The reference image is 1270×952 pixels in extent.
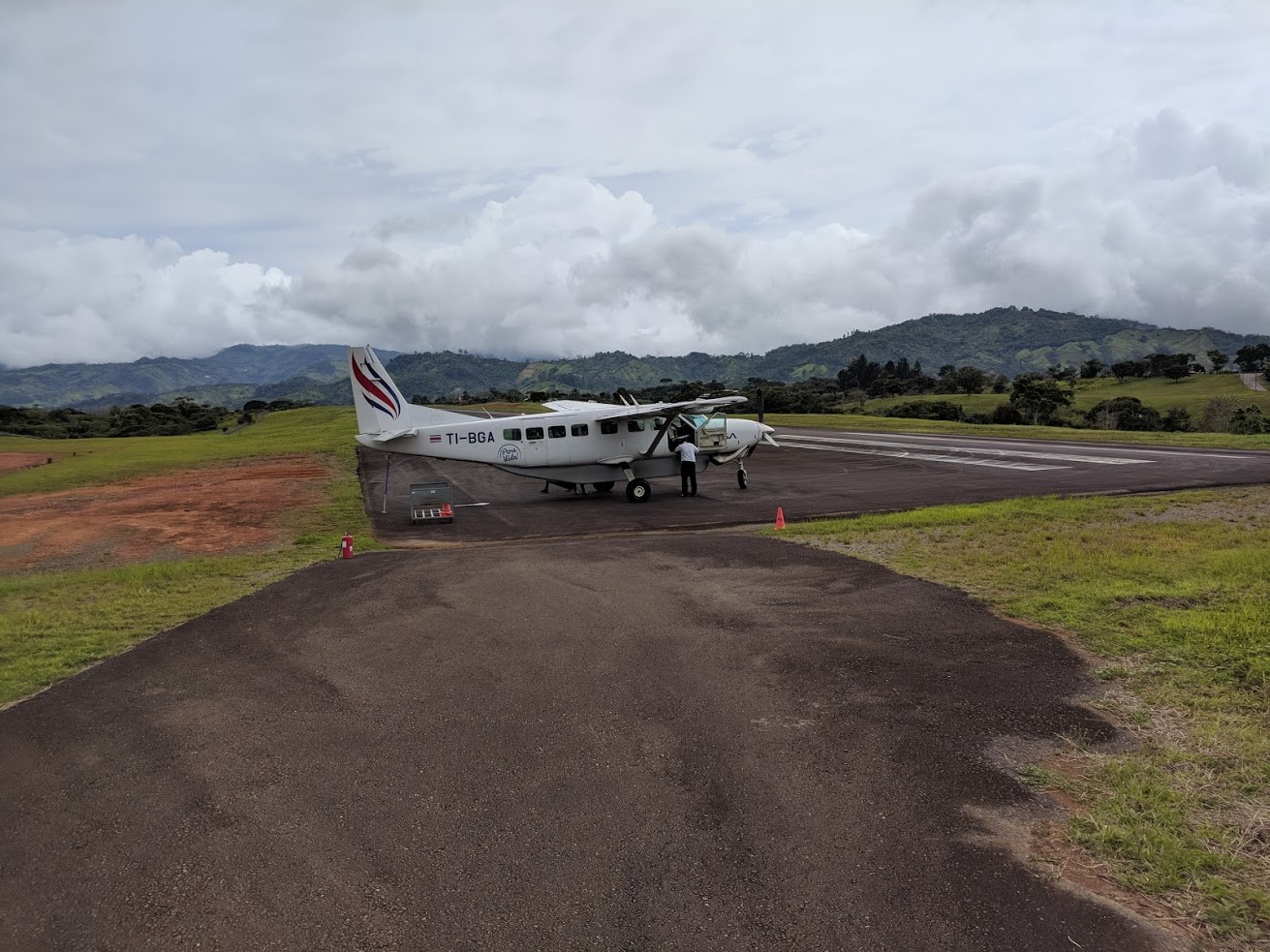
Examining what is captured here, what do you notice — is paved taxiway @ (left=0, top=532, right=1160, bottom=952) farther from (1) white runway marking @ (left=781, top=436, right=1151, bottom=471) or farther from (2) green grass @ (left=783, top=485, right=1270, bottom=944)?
(1) white runway marking @ (left=781, top=436, right=1151, bottom=471)

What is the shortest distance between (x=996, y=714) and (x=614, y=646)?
163 inches

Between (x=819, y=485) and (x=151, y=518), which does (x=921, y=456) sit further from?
(x=151, y=518)

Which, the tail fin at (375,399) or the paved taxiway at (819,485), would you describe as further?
the tail fin at (375,399)

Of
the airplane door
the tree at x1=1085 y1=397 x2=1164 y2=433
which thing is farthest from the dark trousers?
the tree at x1=1085 y1=397 x2=1164 y2=433

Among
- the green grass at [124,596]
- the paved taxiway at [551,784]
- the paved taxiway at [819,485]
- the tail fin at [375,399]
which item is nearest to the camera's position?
the paved taxiway at [551,784]

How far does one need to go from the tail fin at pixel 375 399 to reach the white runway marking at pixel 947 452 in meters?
21.3

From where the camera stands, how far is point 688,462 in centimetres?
2275

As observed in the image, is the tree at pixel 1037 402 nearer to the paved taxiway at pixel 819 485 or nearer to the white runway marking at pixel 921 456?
the paved taxiway at pixel 819 485

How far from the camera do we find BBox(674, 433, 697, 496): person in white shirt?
2272 cm

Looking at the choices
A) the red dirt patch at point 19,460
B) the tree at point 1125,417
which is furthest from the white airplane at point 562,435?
the tree at point 1125,417

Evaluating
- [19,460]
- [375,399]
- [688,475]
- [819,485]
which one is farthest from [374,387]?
[19,460]

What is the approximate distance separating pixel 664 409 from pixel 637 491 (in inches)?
107

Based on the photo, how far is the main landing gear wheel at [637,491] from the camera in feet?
73.5

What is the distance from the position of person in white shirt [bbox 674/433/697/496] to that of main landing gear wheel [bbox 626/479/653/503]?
134 cm
